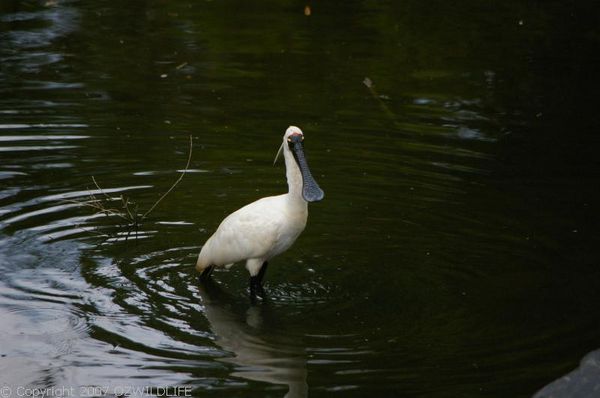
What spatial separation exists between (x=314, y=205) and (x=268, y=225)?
2.21 metres

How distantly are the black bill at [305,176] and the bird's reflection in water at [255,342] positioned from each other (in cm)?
81

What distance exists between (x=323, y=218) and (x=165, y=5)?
10070 mm

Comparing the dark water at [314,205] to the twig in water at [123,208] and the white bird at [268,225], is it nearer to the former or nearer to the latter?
the twig in water at [123,208]

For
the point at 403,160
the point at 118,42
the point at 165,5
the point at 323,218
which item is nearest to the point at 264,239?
the point at 323,218

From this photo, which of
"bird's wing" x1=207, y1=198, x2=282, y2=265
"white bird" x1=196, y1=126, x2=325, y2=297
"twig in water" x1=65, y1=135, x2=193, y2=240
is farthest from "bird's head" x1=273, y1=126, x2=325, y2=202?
"twig in water" x1=65, y1=135, x2=193, y2=240

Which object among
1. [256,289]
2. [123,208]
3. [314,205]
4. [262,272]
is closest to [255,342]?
[256,289]

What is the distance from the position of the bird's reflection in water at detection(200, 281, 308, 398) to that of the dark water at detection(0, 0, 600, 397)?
2 cm

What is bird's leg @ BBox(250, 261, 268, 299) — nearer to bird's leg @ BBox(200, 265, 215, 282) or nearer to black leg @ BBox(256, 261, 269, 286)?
black leg @ BBox(256, 261, 269, 286)

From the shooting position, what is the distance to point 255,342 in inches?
286

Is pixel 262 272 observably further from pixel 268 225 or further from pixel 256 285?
pixel 268 225

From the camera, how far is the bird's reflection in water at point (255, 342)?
6.75m

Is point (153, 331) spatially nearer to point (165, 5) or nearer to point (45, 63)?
point (45, 63)

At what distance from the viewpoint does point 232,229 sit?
8.08 meters

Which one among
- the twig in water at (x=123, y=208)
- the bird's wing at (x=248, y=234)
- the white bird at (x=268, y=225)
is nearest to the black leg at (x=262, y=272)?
the white bird at (x=268, y=225)
